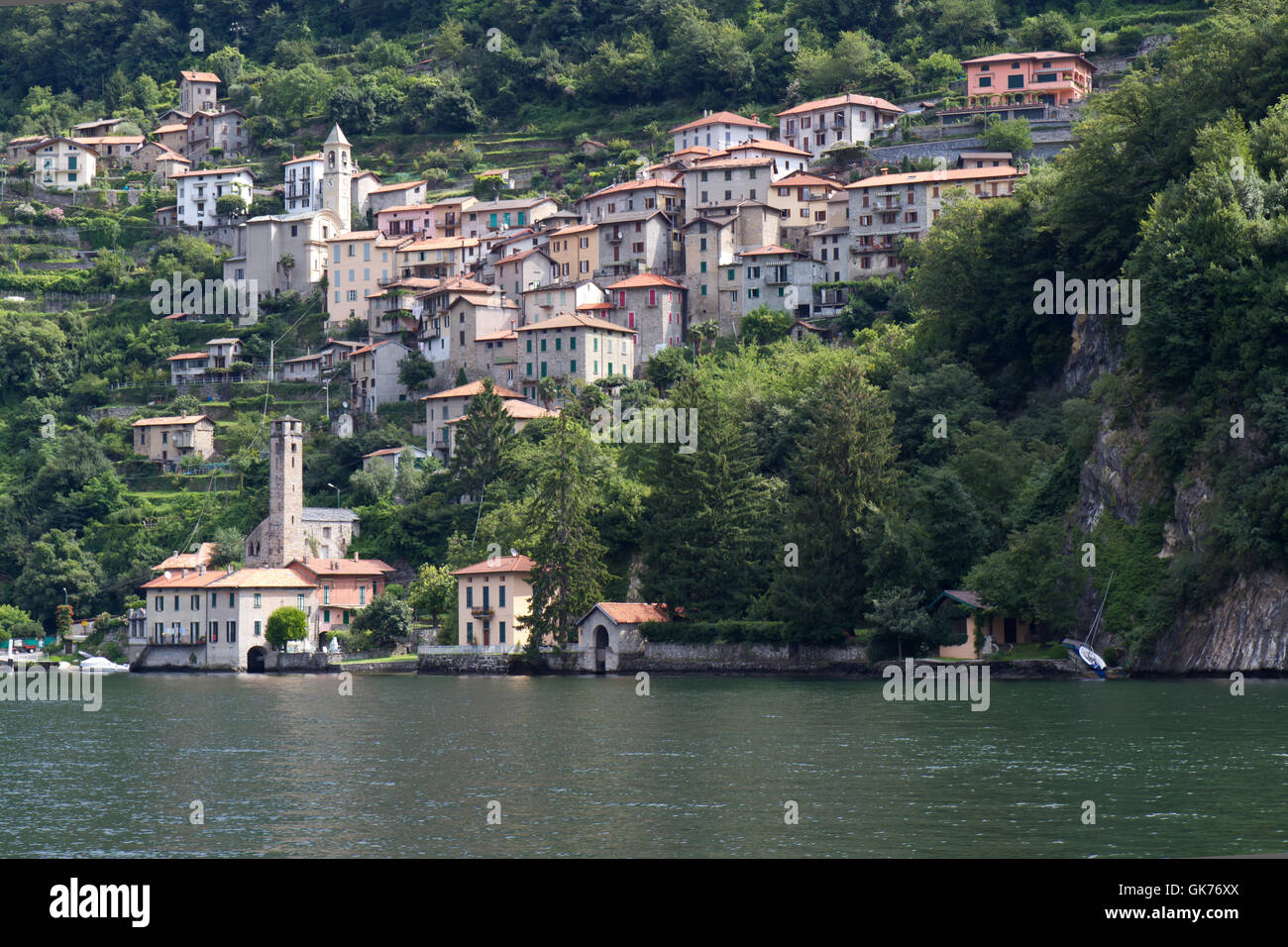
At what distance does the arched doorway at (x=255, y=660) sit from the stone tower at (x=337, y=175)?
58.0 meters

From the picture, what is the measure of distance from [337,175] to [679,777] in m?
112

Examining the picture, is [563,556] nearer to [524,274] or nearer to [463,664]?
[463,664]

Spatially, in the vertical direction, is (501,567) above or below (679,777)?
above

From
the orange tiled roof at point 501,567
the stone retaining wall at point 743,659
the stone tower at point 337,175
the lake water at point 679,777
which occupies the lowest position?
the stone retaining wall at point 743,659

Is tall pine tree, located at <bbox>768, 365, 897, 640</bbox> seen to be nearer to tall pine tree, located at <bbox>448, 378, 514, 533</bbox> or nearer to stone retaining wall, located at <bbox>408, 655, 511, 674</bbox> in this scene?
stone retaining wall, located at <bbox>408, 655, 511, 674</bbox>

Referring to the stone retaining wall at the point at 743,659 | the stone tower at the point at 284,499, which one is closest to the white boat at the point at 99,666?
the stone tower at the point at 284,499

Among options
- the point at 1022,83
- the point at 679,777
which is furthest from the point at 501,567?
the point at 1022,83

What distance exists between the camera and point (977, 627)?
2176 inches

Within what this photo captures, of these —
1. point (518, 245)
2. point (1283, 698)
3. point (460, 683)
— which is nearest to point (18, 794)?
point (1283, 698)

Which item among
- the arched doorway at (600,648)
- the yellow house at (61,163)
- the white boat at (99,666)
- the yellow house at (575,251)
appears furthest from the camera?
the yellow house at (61,163)

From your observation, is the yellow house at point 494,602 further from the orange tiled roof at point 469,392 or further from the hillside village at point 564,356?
the orange tiled roof at point 469,392

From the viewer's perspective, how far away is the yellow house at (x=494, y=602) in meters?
71.8

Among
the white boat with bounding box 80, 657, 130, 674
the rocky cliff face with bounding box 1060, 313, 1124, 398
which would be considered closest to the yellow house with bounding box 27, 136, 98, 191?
the white boat with bounding box 80, 657, 130, 674
